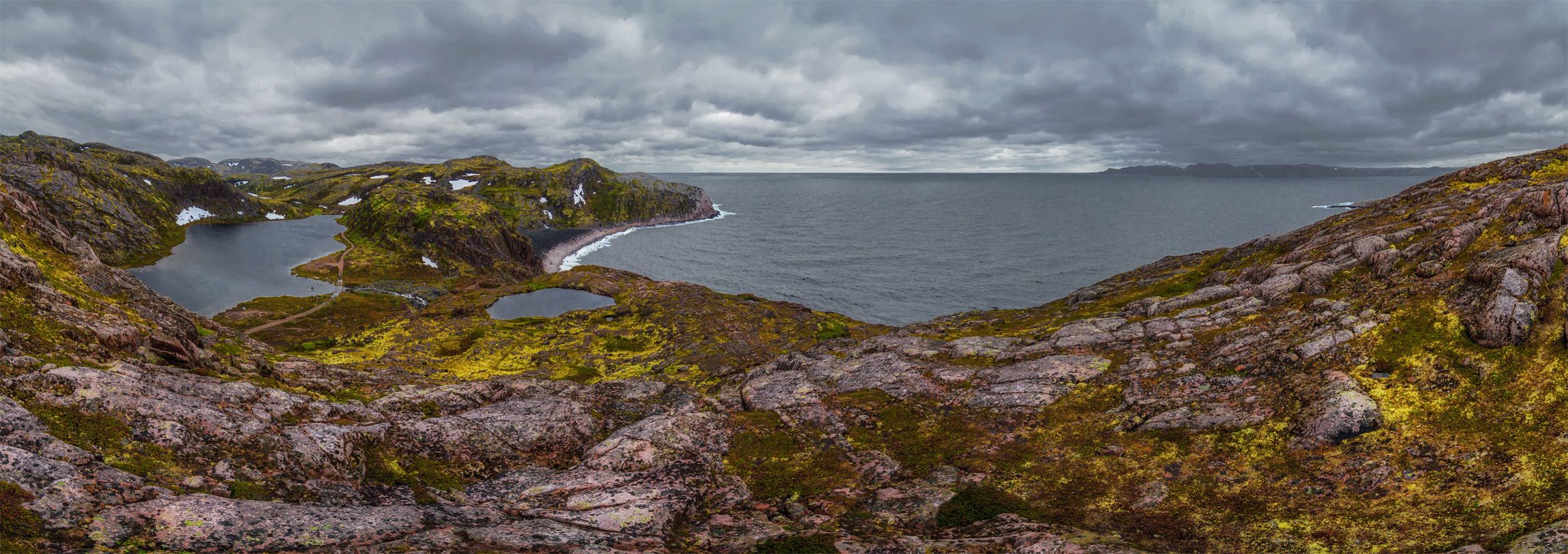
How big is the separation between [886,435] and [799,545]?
421 inches

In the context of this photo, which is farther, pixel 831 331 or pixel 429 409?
pixel 831 331

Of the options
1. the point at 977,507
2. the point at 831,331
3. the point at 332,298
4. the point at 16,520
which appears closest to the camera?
the point at 16,520

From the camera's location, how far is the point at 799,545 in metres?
18.2

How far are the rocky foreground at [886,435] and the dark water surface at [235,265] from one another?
83649mm

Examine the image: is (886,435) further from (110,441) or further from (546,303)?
(546,303)

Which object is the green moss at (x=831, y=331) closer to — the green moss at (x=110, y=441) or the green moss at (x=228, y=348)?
the green moss at (x=228, y=348)

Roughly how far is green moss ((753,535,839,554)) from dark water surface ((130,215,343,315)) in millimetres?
99600

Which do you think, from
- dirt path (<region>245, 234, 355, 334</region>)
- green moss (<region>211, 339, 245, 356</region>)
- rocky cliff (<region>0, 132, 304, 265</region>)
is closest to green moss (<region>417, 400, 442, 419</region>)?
green moss (<region>211, 339, 245, 356</region>)

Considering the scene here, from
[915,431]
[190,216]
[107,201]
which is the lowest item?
[915,431]

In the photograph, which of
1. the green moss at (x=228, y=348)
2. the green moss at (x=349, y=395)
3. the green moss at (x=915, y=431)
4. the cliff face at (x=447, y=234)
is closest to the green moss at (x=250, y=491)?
the green moss at (x=349, y=395)

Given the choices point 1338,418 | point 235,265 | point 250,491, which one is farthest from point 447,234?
point 1338,418

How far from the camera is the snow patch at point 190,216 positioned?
16974cm

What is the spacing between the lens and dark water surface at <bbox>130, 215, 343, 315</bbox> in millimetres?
106812

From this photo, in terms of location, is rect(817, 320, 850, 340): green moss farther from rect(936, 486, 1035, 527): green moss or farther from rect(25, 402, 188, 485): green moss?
rect(25, 402, 188, 485): green moss
